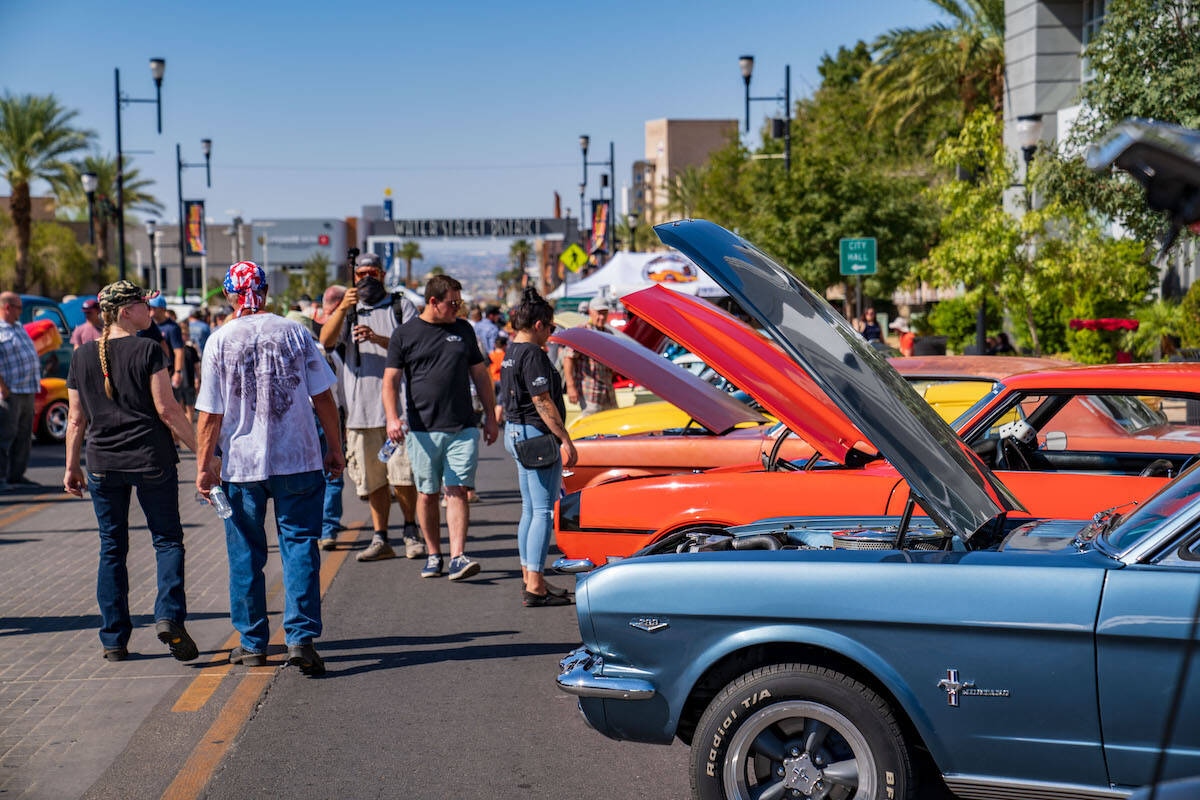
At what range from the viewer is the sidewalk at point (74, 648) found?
4992 millimetres

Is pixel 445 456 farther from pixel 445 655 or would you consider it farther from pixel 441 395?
pixel 445 655

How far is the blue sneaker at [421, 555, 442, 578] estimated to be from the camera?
8430 mm

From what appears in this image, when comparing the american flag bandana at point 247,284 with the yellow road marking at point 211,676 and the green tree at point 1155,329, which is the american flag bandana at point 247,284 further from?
the green tree at point 1155,329

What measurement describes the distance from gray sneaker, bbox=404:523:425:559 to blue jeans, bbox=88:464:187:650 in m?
2.82

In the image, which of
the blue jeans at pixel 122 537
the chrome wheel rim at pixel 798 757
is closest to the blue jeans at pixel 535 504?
the blue jeans at pixel 122 537

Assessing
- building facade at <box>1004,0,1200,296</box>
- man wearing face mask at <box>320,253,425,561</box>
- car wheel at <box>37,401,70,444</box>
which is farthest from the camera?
building facade at <box>1004,0,1200,296</box>

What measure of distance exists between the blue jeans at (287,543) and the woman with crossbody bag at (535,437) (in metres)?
1.61

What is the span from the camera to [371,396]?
8.99 m

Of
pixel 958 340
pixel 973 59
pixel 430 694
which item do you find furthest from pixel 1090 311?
pixel 430 694

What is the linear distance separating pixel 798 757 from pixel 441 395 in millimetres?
4676

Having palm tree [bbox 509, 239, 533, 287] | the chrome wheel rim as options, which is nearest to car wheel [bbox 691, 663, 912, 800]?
the chrome wheel rim

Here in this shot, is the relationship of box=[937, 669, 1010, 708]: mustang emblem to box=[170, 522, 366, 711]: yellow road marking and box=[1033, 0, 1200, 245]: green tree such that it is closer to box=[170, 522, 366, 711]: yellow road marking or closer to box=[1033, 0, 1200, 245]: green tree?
box=[170, 522, 366, 711]: yellow road marking

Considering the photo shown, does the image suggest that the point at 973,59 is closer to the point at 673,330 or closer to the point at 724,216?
the point at 724,216

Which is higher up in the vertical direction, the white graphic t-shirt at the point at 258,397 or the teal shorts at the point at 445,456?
the white graphic t-shirt at the point at 258,397
